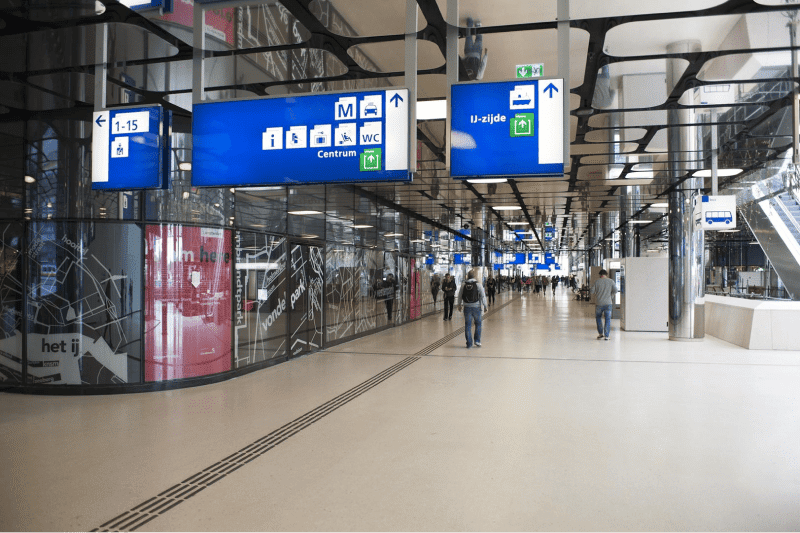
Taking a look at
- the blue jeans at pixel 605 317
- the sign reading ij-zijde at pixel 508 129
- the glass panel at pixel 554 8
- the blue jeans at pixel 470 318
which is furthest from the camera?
the blue jeans at pixel 605 317

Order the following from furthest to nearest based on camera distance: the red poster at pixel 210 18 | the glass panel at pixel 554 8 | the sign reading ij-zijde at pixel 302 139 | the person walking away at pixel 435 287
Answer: the person walking away at pixel 435 287 < the red poster at pixel 210 18 < the glass panel at pixel 554 8 < the sign reading ij-zijde at pixel 302 139

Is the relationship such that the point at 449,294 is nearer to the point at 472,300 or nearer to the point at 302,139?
the point at 472,300

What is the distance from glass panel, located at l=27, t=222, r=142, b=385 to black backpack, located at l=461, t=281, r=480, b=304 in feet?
22.2

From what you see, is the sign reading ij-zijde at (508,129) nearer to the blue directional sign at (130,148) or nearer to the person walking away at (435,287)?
the blue directional sign at (130,148)

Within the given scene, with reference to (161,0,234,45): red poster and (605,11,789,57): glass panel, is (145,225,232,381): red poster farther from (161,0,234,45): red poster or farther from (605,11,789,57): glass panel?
(605,11,789,57): glass panel

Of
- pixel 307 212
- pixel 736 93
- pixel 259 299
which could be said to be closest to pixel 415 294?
pixel 307 212

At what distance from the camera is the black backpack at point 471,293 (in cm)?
1252

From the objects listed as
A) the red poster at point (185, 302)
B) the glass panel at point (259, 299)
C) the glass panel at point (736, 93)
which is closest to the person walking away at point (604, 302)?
the glass panel at point (736, 93)

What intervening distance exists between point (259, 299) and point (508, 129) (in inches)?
240

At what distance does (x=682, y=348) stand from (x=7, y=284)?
12284 mm

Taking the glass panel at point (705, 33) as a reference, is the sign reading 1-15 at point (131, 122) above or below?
below

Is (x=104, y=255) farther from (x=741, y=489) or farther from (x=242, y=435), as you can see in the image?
(x=741, y=489)

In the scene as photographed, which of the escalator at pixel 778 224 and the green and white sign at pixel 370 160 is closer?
the green and white sign at pixel 370 160

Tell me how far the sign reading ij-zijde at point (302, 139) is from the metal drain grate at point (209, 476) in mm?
2313
